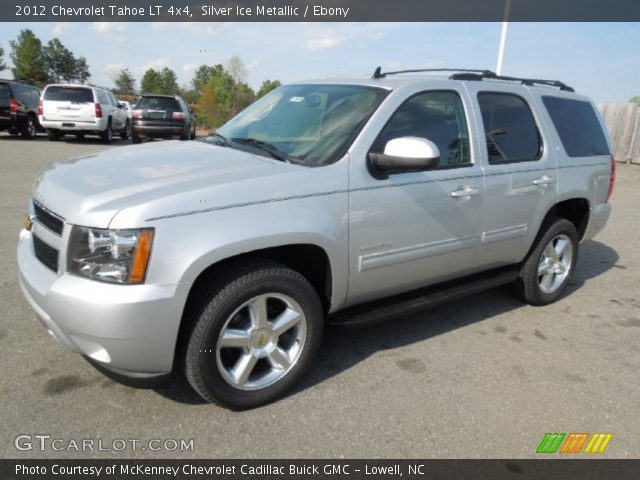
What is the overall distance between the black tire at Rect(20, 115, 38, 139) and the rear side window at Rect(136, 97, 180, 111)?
3.61 metres

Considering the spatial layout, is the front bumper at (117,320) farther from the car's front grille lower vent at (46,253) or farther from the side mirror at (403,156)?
the side mirror at (403,156)

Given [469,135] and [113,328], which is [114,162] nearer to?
[113,328]

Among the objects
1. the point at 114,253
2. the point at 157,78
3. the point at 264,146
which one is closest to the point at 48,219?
the point at 114,253

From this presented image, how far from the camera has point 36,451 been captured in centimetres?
234

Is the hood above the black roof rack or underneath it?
underneath

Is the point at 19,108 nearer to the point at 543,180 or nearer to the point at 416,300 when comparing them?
the point at 416,300

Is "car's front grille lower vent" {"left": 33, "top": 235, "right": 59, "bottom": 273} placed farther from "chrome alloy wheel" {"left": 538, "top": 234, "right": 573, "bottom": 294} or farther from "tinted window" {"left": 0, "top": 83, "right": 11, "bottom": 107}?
"tinted window" {"left": 0, "top": 83, "right": 11, "bottom": 107}

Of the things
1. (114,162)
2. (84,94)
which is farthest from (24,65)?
(114,162)

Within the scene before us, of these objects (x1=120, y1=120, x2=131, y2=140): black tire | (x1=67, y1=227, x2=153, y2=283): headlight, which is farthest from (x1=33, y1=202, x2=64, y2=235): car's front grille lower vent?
(x1=120, y1=120, x2=131, y2=140): black tire

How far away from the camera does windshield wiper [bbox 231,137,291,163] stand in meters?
2.98

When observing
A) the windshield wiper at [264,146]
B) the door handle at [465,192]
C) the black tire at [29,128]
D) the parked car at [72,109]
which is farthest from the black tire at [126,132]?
the door handle at [465,192]

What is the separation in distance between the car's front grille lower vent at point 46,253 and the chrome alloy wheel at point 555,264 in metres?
3.75

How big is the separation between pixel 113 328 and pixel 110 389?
0.77 metres

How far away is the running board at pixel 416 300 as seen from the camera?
10.2ft
